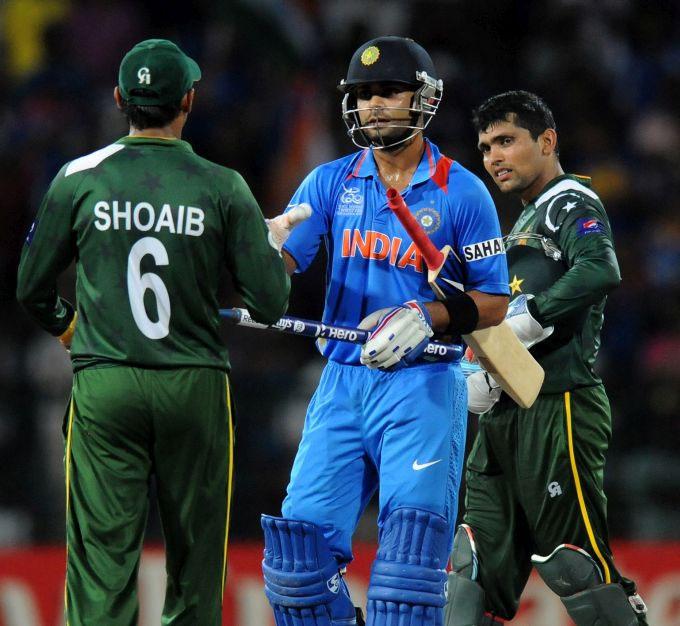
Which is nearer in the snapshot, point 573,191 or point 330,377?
point 330,377

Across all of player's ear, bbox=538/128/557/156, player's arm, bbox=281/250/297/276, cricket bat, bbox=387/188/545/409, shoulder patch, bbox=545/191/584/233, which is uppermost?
player's ear, bbox=538/128/557/156

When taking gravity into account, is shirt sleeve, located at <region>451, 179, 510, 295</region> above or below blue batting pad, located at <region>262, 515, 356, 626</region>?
above

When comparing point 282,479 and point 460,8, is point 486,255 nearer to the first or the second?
point 282,479

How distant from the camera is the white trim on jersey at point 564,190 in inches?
194

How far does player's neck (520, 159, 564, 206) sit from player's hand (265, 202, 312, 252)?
3.93ft

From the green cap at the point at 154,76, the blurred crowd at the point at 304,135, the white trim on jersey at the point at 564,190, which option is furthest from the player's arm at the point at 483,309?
the blurred crowd at the point at 304,135

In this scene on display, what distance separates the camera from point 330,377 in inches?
171

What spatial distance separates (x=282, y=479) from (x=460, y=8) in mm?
4447

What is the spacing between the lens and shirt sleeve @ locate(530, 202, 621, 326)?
4602 mm

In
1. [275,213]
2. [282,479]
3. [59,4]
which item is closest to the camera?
[282,479]

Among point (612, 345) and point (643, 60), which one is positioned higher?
point (643, 60)

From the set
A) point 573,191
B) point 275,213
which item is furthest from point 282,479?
point 573,191

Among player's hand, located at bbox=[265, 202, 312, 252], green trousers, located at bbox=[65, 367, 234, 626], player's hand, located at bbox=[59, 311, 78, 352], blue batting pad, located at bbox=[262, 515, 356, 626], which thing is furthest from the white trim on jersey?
player's hand, located at bbox=[59, 311, 78, 352]

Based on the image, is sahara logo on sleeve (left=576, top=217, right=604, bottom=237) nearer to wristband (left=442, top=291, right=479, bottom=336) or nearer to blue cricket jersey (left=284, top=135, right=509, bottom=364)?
blue cricket jersey (left=284, top=135, right=509, bottom=364)
